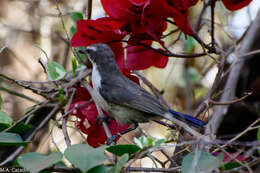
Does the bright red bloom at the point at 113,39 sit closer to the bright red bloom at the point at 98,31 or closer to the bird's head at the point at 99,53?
the bright red bloom at the point at 98,31

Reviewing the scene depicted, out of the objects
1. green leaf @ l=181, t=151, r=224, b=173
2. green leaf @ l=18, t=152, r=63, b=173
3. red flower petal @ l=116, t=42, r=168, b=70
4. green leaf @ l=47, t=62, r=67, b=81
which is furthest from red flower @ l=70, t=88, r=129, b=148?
green leaf @ l=181, t=151, r=224, b=173

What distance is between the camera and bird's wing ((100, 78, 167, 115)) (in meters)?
1.84

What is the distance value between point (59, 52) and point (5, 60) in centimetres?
45

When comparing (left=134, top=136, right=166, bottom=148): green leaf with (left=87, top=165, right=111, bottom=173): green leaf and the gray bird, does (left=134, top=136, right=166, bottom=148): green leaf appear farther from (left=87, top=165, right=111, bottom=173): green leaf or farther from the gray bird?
the gray bird

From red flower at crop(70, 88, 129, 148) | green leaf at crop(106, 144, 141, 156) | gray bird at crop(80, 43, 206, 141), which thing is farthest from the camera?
gray bird at crop(80, 43, 206, 141)

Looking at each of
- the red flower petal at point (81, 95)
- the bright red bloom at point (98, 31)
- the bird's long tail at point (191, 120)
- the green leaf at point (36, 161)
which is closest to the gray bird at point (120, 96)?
the bird's long tail at point (191, 120)

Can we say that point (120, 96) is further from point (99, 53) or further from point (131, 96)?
point (99, 53)

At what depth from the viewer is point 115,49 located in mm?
1547

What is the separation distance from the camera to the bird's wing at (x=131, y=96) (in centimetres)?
184

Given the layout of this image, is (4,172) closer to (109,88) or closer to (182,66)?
(109,88)

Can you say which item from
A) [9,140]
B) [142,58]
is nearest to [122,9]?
[142,58]

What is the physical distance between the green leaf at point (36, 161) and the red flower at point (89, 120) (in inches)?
15.8

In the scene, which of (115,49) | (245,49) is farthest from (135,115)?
(245,49)

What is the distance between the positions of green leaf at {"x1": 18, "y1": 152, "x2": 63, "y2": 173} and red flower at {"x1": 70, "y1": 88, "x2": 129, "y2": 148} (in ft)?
1.32
